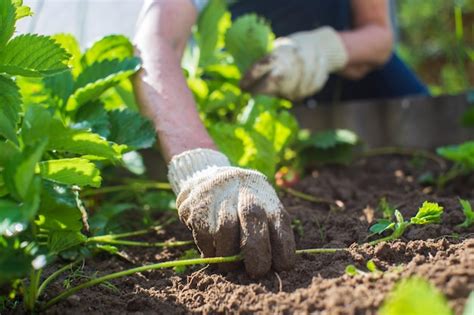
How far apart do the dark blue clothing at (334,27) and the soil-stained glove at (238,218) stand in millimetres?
1458

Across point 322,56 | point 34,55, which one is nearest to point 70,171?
point 34,55

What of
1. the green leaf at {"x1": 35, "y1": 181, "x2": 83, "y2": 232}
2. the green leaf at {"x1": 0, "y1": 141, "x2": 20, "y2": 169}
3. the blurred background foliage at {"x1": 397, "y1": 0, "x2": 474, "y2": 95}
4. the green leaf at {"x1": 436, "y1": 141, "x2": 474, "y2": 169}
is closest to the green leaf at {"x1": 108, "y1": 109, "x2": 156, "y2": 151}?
the green leaf at {"x1": 35, "y1": 181, "x2": 83, "y2": 232}

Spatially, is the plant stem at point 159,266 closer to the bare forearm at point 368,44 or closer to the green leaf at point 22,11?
the green leaf at point 22,11

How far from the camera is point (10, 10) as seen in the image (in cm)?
107

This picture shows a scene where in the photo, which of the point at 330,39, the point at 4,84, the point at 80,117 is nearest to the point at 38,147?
the point at 4,84

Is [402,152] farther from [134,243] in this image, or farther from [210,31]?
[134,243]

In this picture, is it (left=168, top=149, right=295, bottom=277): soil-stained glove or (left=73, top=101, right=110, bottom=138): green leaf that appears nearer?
(left=168, top=149, right=295, bottom=277): soil-stained glove

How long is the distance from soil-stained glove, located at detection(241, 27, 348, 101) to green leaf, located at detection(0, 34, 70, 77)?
3.16ft

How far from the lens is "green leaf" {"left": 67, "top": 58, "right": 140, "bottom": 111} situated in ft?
4.76

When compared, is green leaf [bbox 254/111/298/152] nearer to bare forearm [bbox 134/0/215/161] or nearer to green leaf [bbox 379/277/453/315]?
bare forearm [bbox 134/0/215/161]

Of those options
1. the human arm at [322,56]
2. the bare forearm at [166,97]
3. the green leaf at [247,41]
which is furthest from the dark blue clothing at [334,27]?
the bare forearm at [166,97]

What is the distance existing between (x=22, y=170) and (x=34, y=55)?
14.2 inches

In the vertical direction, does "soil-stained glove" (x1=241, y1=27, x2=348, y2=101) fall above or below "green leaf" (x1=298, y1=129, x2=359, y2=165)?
above

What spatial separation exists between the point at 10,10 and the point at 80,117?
18.1 inches
